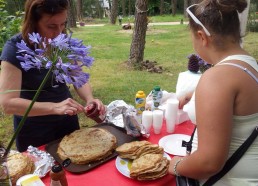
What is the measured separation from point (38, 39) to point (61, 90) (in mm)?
1026

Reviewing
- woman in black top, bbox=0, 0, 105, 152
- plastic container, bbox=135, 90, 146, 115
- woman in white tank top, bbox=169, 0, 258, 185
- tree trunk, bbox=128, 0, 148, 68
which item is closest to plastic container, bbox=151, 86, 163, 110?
plastic container, bbox=135, 90, 146, 115

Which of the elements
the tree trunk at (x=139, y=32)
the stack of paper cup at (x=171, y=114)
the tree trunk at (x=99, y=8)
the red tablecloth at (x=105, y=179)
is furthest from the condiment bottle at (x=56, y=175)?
the tree trunk at (x=99, y=8)

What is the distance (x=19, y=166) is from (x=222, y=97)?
1012 millimetres

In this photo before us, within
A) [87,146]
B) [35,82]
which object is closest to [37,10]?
[35,82]

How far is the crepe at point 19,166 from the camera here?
132cm

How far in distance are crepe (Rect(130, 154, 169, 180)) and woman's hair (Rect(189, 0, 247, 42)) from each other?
699 millimetres

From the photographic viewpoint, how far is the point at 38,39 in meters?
1.09

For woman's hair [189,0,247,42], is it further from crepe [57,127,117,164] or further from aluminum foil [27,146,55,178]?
aluminum foil [27,146,55,178]

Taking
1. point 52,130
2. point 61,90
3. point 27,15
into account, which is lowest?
point 52,130

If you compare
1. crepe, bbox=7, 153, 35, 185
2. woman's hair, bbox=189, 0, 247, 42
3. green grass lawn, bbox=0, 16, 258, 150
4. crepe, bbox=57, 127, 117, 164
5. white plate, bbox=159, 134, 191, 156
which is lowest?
green grass lawn, bbox=0, 16, 258, 150

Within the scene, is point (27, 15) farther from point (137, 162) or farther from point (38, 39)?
point (137, 162)

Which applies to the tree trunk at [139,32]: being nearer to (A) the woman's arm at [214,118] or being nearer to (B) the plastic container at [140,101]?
(B) the plastic container at [140,101]

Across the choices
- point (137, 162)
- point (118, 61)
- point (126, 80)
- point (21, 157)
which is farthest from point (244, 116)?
point (118, 61)

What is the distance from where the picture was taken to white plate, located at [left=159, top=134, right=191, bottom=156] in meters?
1.71
